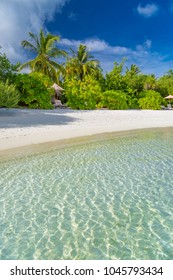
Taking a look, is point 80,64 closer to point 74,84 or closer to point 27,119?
point 74,84

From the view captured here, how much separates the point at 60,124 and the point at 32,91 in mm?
6484

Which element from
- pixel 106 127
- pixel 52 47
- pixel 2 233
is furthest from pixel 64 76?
pixel 2 233

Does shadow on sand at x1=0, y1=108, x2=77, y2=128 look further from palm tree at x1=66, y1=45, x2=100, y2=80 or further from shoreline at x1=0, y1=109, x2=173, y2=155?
palm tree at x1=66, y1=45, x2=100, y2=80

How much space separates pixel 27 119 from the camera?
1670cm

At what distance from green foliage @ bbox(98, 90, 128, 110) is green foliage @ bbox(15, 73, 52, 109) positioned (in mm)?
6902

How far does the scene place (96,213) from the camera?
16.1 ft

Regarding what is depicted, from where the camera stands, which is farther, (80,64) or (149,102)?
(80,64)

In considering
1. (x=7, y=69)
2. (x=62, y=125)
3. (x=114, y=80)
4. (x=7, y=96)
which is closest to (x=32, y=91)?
(x=7, y=69)

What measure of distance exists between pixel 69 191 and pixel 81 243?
7.65 feet

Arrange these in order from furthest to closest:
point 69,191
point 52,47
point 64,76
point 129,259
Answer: point 64,76 < point 52,47 < point 69,191 < point 129,259

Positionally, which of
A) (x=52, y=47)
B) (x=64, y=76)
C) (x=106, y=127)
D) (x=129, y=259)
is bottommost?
(x=129, y=259)

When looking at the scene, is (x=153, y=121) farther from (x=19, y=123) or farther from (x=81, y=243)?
(x=81, y=243)
